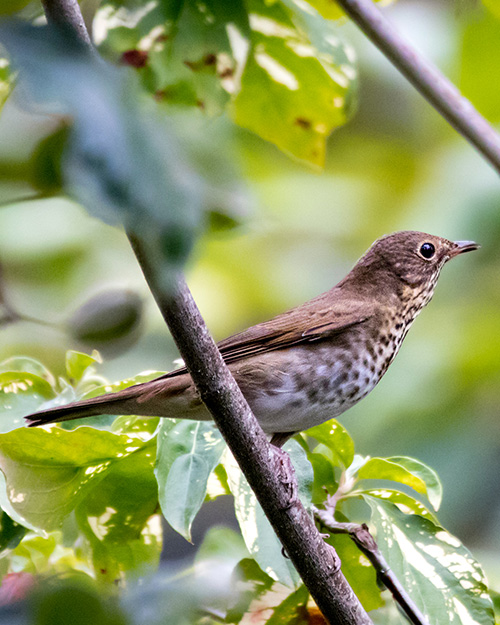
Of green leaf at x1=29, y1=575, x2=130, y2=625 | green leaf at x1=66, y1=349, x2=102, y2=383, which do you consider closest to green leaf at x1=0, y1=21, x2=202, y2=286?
green leaf at x1=29, y1=575, x2=130, y2=625

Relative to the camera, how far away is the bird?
7.76ft

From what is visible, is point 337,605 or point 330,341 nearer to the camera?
point 337,605

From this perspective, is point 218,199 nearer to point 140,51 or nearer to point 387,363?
point 140,51

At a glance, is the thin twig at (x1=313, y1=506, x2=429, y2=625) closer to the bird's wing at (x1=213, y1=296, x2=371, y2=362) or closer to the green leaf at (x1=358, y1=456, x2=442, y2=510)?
the green leaf at (x1=358, y1=456, x2=442, y2=510)

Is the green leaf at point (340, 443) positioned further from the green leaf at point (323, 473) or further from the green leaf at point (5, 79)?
the green leaf at point (5, 79)

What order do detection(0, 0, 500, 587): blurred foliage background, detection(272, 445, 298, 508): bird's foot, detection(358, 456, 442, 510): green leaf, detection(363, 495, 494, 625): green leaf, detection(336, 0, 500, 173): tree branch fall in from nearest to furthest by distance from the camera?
detection(336, 0, 500, 173): tree branch < detection(272, 445, 298, 508): bird's foot < detection(363, 495, 494, 625): green leaf < detection(358, 456, 442, 510): green leaf < detection(0, 0, 500, 587): blurred foliage background

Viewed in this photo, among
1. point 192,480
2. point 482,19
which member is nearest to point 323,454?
point 192,480

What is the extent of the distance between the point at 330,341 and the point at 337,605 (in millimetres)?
1140

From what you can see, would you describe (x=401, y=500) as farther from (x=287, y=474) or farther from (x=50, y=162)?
(x=50, y=162)

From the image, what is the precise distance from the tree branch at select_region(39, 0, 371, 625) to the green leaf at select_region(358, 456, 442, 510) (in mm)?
249

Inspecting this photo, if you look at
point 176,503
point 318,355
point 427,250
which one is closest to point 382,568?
point 176,503

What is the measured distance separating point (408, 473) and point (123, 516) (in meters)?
0.75

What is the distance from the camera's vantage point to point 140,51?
1075 millimetres

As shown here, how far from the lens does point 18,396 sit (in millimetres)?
2053
